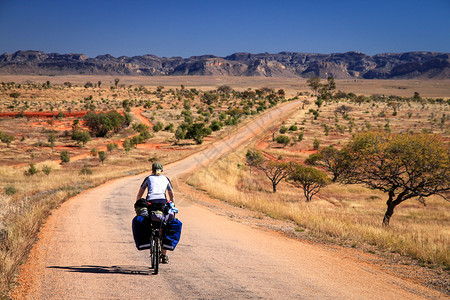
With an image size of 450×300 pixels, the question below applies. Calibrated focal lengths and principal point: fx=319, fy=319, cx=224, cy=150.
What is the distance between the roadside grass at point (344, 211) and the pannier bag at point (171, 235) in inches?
233

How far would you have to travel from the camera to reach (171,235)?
613cm

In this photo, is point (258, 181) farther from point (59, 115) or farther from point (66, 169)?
point (59, 115)

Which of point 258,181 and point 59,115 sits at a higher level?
point 59,115

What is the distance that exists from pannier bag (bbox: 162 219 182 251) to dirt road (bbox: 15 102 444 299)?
1.88 feet

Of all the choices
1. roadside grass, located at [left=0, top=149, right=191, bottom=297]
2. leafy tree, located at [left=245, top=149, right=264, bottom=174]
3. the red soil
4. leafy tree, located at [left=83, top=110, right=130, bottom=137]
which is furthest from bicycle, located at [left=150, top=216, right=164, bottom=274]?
the red soil

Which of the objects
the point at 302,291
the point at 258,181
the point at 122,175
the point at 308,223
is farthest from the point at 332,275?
the point at 258,181

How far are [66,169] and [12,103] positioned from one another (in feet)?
199

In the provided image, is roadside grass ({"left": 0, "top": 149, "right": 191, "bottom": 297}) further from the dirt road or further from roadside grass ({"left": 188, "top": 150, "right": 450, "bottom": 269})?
roadside grass ({"left": 188, "top": 150, "right": 450, "bottom": 269})

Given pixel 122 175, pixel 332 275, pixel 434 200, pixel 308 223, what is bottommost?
pixel 434 200

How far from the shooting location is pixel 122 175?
88.7 ft

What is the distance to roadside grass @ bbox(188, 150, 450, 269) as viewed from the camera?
945 cm

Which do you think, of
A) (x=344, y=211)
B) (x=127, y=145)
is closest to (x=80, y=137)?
(x=127, y=145)

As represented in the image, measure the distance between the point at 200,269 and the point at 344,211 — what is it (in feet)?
59.4

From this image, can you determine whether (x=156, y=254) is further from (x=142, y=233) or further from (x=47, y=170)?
(x=47, y=170)
